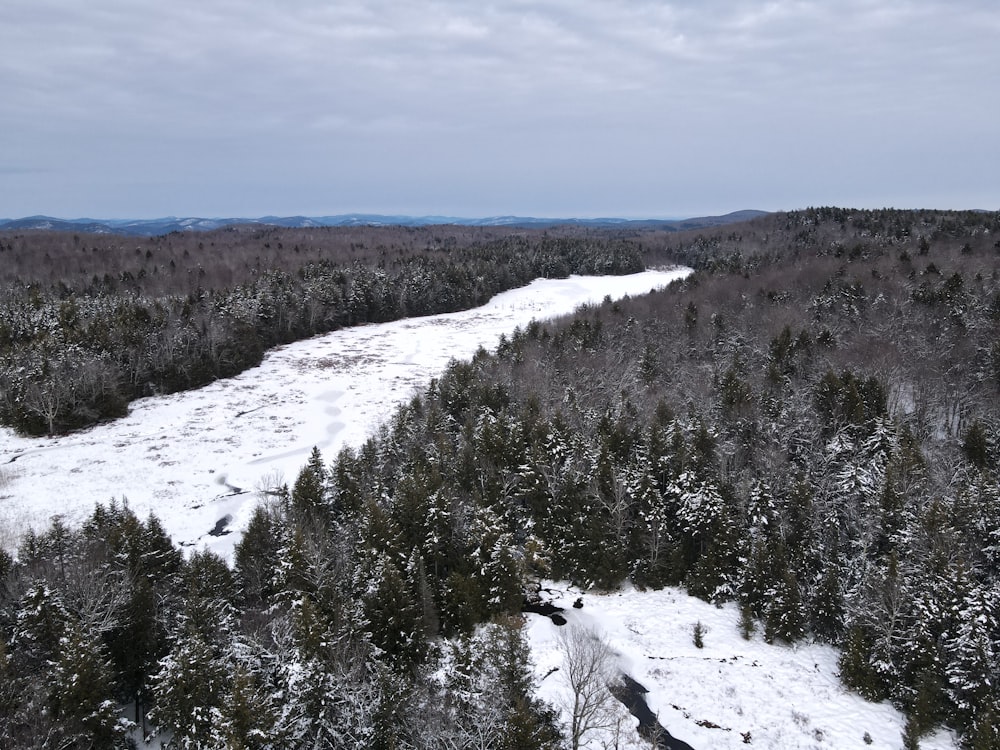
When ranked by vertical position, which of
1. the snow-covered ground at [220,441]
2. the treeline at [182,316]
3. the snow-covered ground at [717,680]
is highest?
the treeline at [182,316]

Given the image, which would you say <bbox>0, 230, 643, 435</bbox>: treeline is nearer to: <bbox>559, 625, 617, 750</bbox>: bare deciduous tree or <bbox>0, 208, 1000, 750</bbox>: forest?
<bbox>0, 208, 1000, 750</bbox>: forest

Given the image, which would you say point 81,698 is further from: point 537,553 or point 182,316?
point 182,316

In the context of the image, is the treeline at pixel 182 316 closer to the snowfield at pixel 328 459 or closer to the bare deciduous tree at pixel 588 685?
the snowfield at pixel 328 459

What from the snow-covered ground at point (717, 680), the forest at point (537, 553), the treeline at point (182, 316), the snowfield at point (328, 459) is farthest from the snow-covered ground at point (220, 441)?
the snow-covered ground at point (717, 680)

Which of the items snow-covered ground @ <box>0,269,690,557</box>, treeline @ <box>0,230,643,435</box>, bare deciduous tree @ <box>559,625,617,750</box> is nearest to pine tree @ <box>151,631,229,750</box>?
bare deciduous tree @ <box>559,625,617,750</box>

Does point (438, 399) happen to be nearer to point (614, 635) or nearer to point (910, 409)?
point (614, 635)

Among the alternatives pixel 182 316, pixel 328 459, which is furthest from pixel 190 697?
pixel 182 316

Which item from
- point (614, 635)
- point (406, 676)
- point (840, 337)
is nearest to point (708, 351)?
point (840, 337)
